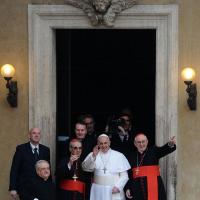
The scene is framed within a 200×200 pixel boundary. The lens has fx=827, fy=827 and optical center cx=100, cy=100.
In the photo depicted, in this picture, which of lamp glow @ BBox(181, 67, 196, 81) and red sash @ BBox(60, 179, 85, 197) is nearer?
red sash @ BBox(60, 179, 85, 197)

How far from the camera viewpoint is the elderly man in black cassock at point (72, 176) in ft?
38.1

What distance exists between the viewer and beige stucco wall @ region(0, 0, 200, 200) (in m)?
12.6

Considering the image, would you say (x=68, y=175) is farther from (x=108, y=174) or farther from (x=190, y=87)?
(x=190, y=87)

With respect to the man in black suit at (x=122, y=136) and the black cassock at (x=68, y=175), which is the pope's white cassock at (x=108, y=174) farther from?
the man in black suit at (x=122, y=136)

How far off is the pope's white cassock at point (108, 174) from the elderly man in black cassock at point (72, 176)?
15 centimetres

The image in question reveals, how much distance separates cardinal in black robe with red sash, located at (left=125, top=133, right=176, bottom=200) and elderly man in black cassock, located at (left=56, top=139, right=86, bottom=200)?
68 cm

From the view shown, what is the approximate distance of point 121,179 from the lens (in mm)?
11875

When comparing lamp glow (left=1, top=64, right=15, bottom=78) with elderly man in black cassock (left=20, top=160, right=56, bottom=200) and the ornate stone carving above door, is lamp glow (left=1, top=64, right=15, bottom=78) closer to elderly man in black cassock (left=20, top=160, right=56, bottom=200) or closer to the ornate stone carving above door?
the ornate stone carving above door

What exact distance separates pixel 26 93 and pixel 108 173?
6.54 feet

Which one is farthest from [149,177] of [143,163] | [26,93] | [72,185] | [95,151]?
[26,93]

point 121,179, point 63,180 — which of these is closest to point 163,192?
point 121,179

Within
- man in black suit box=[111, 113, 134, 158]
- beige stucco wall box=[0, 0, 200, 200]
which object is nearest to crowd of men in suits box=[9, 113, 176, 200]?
man in black suit box=[111, 113, 134, 158]

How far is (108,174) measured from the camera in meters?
11.8

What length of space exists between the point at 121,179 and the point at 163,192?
2.22 feet
